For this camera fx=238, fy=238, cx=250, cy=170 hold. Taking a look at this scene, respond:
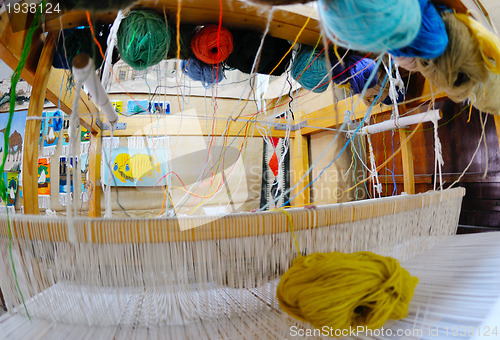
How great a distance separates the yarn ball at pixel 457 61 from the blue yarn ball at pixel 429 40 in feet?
0.10

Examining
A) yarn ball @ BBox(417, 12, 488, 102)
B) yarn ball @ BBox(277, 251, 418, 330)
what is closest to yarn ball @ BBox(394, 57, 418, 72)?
yarn ball @ BBox(417, 12, 488, 102)

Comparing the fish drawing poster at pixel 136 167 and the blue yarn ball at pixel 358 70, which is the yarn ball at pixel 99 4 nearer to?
the blue yarn ball at pixel 358 70

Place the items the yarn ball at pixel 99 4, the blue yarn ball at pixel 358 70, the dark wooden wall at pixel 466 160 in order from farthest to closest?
1. the dark wooden wall at pixel 466 160
2. the blue yarn ball at pixel 358 70
3. the yarn ball at pixel 99 4

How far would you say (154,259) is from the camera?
356 mm

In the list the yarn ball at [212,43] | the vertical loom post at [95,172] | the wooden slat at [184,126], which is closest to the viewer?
the yarn ball at [212,43]

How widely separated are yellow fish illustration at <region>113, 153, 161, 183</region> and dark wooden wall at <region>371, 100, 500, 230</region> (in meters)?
1.83

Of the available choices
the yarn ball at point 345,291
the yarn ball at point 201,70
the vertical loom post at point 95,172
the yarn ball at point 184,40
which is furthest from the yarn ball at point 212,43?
the vertical loom post at point 95,172

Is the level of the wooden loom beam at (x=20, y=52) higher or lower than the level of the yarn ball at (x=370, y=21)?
higher

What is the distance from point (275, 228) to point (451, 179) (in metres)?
1.23

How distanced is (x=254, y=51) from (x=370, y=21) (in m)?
0.52

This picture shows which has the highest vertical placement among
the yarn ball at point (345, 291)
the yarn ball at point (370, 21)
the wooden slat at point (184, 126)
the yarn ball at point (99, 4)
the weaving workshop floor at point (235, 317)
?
the wooden slat at point (184, 126)

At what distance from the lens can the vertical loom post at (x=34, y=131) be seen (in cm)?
58

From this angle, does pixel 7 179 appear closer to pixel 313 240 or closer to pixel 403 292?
pixel 313 240

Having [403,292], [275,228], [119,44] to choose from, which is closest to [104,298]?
[275,228]
